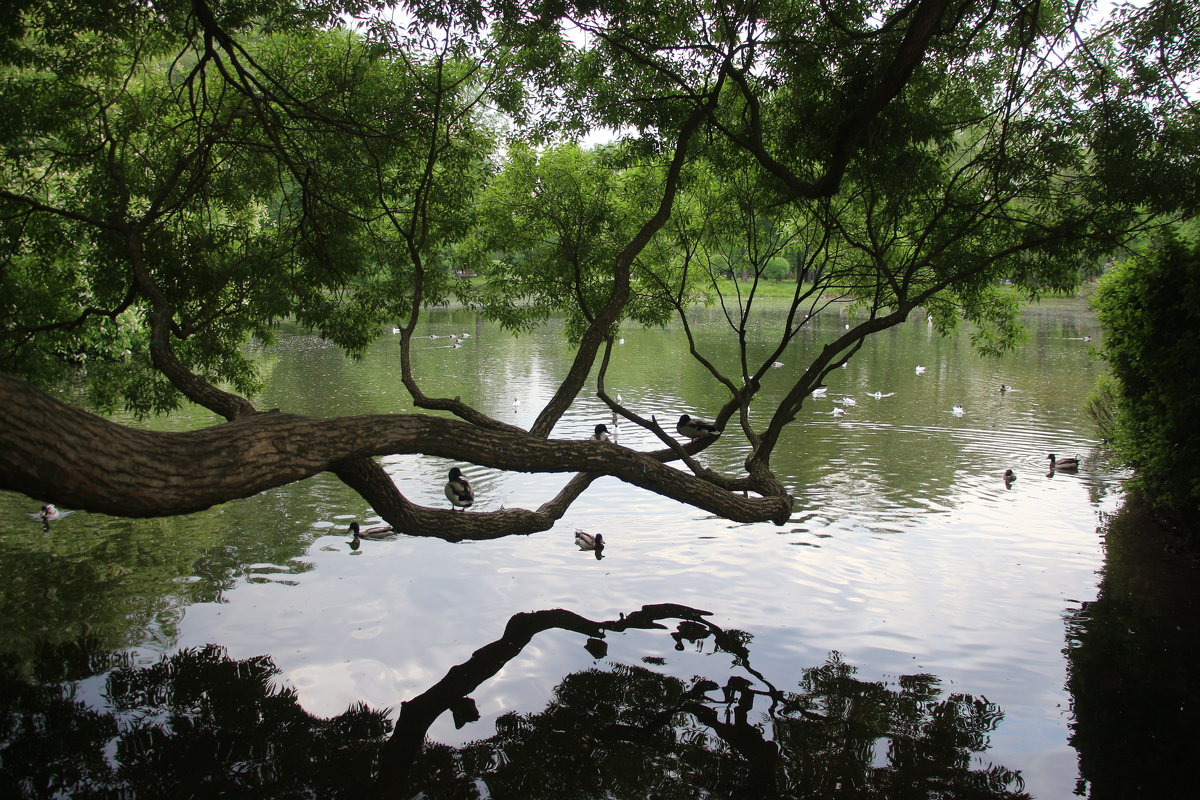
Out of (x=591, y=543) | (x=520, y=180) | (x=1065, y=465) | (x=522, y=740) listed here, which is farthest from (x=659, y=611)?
(x=1065, y=465)

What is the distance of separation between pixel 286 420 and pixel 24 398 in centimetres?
132

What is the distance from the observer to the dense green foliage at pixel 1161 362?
796 cm

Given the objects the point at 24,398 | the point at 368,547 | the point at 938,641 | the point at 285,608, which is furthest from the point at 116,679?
the point at 938,641

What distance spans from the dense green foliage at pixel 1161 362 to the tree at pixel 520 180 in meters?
1.64

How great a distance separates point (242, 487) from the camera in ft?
12.1

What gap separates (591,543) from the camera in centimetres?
1038

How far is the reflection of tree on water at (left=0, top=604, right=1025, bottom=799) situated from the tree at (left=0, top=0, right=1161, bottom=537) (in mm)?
1645

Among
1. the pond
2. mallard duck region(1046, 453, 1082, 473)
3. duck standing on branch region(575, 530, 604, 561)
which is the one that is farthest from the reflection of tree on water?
mallard duck region(1046, 453, 1082, 473)

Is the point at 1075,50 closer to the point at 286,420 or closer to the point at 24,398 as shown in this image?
the point at 286,420

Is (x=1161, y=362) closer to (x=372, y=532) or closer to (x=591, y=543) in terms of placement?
(x=591, y=543)

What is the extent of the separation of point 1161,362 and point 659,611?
5.98 meters

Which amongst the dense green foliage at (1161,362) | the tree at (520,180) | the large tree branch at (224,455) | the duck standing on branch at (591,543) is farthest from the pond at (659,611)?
the large tree branch at (224,455)

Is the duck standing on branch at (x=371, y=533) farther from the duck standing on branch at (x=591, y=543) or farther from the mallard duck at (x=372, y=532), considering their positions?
the duck standing on branch at (x=591, y=543)

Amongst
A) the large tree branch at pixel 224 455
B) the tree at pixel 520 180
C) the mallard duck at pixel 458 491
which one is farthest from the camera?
the mallard duck at pixel 458 491
